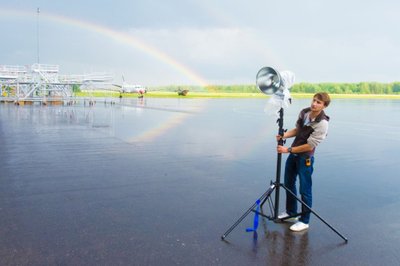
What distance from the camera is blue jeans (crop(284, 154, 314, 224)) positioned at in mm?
4988

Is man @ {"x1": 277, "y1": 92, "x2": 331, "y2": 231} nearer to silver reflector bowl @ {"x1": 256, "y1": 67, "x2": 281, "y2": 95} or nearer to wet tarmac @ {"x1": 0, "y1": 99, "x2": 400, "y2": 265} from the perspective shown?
wet tarmac @ {"x1": 0, "y1": 99, "x2": 400, "y2": 265}

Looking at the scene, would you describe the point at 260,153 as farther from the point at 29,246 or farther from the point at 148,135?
the point at 29,246

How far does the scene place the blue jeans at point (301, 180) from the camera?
499cm

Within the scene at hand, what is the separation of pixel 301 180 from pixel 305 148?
511 mm

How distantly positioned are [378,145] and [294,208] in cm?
996

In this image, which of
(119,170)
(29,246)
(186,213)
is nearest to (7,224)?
(29,246)

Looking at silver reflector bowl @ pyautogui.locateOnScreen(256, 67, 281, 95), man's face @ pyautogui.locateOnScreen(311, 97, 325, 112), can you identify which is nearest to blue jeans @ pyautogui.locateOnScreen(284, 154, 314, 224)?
man's face @ pyautogui.locateOnScreen(311, 97, 325, 112)

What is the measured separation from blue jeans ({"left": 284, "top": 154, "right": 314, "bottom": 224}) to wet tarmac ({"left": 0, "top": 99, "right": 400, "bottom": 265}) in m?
0.28

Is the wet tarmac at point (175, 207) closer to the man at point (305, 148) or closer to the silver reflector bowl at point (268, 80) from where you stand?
the man at point (305, 148)

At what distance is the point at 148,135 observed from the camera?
1533 cm

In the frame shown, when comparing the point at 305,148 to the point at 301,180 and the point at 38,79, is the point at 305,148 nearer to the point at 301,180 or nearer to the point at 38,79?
the point at 301,180

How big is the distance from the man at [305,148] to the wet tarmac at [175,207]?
0.34m

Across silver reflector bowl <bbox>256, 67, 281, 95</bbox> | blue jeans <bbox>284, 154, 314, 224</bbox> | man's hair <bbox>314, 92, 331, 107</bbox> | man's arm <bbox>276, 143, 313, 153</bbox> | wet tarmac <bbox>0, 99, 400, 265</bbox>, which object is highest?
silver reflector bowl <bbox>256, 67, 281, 95</bbox>

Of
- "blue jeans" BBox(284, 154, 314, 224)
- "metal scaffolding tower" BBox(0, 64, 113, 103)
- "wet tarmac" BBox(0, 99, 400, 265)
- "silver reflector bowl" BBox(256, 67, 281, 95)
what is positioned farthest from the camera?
"metal scaffolding tower" BBox(0, 64, 113, 103)
